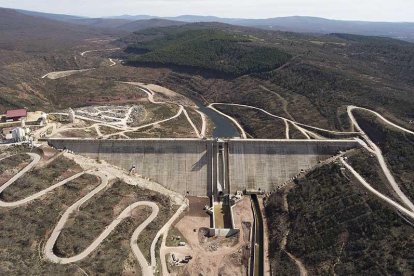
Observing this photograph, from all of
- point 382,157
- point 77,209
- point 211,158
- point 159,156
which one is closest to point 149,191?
point 159,156

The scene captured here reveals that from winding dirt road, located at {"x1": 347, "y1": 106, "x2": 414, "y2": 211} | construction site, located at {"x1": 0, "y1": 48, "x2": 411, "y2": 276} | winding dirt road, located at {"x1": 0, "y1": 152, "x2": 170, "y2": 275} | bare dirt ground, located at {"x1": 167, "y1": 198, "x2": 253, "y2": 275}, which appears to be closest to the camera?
winding dirt road, located at {"x1": 0, "y1": 152, "x2": 170, "y2": 275}

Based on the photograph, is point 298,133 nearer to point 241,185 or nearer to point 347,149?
point 347,149

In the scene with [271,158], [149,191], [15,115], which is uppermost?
[15,115]

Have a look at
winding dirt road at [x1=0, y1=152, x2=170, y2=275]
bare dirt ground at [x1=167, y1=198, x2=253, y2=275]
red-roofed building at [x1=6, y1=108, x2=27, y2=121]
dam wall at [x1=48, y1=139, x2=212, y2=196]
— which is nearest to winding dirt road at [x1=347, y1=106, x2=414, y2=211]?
bare dirt ground at [x1=167, y1=198, x2=253, y2=275]

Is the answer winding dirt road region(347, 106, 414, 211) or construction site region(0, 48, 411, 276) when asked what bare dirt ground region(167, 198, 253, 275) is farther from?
winding dirt road region(347, 106, 414, 211)

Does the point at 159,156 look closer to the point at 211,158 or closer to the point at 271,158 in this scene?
the point at 211,158

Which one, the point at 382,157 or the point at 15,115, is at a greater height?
the point at 382,157
